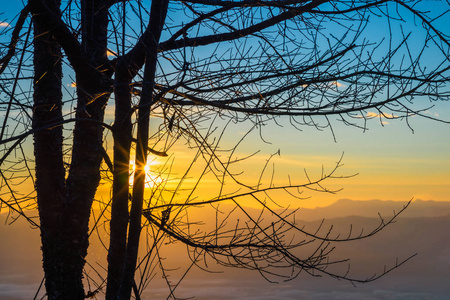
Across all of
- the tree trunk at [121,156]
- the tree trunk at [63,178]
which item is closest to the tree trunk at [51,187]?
the tree trunk at [63,178]

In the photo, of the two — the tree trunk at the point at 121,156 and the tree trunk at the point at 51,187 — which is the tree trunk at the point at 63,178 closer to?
the tree trunk at the point at 51,187

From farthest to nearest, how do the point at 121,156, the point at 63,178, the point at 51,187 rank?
the point at 63,178 < the point at 51,187 < the point at 121,156

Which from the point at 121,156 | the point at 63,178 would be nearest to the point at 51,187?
the point at 63,178

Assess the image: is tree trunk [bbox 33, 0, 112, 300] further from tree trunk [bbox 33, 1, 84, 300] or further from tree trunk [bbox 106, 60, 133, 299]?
tree trunk [bbox 106, 60, 133, 299]

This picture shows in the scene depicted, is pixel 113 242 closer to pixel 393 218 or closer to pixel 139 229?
pixel 139 229

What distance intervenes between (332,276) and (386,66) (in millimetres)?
2189

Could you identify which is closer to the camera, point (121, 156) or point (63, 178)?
point (121, 156)

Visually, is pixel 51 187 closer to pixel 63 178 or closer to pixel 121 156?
pixel 63 178

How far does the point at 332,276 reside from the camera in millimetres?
4738

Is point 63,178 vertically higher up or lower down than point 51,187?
higher up

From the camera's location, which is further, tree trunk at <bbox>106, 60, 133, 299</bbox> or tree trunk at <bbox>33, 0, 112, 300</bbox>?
tree trunk at <bbox>33, 0, 112, 300</bbox>

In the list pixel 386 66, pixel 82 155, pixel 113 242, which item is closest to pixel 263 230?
pixel 113 242

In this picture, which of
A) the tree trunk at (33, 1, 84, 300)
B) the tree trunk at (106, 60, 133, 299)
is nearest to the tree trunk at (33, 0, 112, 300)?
the tree trunk at (33, 1, 84, 300)

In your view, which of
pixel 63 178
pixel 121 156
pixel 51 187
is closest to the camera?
pixel 121 156
